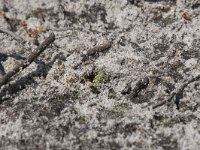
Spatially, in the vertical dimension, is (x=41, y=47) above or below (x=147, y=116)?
above

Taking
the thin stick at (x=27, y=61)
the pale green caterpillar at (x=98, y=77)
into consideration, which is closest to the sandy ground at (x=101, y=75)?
the pale green caterpillar at (x=98, y=77)

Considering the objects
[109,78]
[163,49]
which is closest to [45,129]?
[109,78]

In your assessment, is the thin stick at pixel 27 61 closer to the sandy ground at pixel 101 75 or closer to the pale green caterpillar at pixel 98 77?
the sandy ground at pixel 101 75

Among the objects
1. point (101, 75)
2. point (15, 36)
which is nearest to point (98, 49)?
point (101, 75)

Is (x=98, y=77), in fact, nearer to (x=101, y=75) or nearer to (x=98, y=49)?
(x=101, y=75)

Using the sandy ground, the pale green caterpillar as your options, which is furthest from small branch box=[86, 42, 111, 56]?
the pale green caterpillar

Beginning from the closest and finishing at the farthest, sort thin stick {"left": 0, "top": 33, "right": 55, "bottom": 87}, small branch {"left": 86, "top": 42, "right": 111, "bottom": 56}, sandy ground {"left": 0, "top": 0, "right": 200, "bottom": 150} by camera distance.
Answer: sandy ground {"left": 0, "top": 0, "right": 200, "bottom": 150} → thin stick {"left": 0, "top": 33, "right": 55, "bottom": 87} → small branch {"left": 86, "top": 42, "right": 111, "bottom": 56}

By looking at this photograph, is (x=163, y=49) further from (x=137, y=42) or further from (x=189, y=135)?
(x=189, y=135)

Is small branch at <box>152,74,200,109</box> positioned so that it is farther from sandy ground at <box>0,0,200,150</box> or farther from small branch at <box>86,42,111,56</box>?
small branch at <box>86,42,111,56</box>
